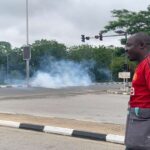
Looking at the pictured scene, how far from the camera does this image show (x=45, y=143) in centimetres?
978

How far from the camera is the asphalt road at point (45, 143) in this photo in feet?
30.5

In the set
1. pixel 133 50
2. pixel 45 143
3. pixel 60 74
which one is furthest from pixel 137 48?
pixel 60 74

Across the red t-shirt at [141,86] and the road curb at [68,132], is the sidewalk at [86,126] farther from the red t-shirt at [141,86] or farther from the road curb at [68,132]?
the red t-shirt at [141,86]

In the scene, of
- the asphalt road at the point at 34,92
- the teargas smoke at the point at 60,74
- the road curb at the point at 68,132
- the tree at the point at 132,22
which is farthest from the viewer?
the tree at the point at 132,22

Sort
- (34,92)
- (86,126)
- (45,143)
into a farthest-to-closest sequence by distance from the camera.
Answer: (34,92)
(86,126)
(45,143)

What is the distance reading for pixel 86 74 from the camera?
212 ft

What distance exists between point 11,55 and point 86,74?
679 inches

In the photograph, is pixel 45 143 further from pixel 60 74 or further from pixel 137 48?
pixel 60 74

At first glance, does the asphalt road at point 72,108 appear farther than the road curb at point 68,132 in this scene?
Yes

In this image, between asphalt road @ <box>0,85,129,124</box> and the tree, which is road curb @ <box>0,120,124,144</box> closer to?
asphalt road @ <box>0,85,129,124</box>

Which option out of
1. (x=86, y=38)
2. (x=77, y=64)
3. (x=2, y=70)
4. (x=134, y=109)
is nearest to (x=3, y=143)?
(x=134, y=109)

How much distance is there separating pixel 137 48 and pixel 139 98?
0.42 m

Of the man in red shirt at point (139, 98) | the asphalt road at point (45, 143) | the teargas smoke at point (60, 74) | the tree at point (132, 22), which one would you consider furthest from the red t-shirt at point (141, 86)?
the tree at point (132, 22)

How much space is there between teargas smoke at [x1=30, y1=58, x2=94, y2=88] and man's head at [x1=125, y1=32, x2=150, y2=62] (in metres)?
47.4
